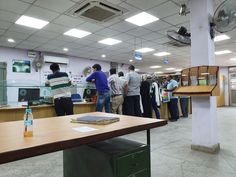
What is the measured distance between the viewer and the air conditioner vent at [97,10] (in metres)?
3.21

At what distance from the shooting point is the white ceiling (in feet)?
13.0

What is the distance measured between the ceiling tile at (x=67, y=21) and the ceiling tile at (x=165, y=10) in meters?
1.88

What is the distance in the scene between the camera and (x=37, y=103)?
3578mm

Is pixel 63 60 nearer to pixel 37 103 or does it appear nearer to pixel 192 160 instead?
pixel 37 103

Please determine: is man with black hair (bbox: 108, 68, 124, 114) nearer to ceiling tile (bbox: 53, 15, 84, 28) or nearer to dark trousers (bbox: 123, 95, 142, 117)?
dark trousers (bbox: 123, 95, 142, 117)

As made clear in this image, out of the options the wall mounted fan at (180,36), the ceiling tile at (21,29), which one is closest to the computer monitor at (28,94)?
the ceiling tile at (21,29)

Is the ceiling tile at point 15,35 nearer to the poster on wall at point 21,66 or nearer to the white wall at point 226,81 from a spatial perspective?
the poster on wall at point 21,66

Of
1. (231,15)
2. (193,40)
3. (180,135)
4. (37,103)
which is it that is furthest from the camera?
(180,135)

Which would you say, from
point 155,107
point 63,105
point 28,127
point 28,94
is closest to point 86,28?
point 28,94

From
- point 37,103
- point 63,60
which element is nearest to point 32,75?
point 63,60

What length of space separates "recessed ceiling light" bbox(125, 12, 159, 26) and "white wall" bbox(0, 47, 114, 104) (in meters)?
2.73

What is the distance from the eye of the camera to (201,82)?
10.4 feet

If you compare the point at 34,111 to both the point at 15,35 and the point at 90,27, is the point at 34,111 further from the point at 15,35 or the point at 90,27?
the point at 15,35

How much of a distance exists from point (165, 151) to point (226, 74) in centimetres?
1304
